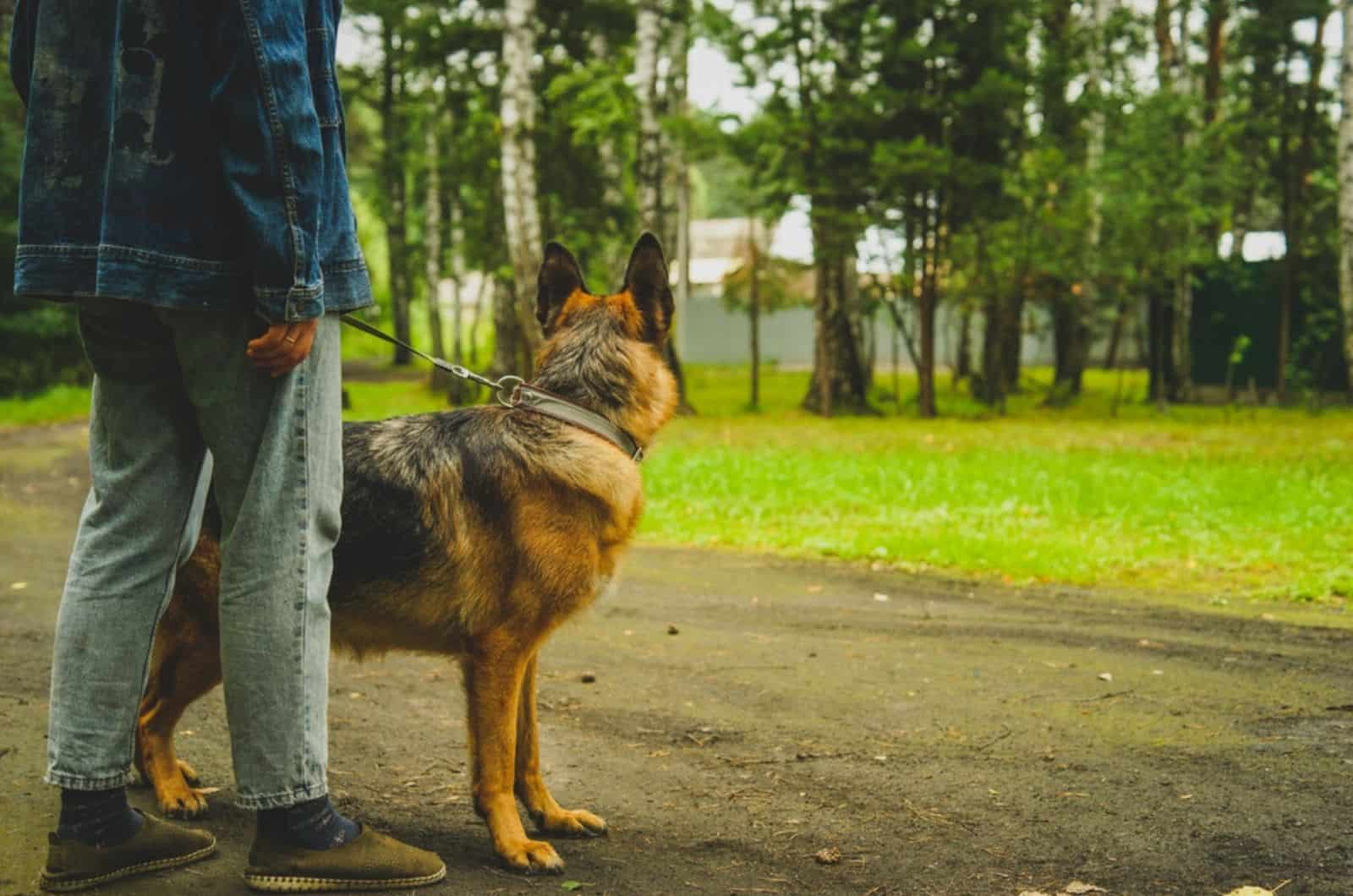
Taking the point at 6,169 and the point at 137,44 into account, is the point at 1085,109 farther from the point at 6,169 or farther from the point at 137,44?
the point at 137,44

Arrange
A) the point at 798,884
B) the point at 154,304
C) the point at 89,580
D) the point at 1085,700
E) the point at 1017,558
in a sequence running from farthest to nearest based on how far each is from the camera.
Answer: the point at 1017,558, the point at 1085,700, the point at 798,884, the point at 89,580, the point at 154,304

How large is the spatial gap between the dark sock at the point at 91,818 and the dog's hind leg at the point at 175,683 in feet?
2.12

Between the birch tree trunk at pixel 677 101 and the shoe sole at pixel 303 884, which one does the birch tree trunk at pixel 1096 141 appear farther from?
the shoe sole at pixel 303 884

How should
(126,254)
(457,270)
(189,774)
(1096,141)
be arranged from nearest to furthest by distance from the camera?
(126,254)
(189,774)
(1096,141)
(457,270)

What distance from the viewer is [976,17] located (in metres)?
21.2

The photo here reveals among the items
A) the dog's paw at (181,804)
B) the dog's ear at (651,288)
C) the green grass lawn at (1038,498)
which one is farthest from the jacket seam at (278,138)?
the green grass lawn at (1038,498)

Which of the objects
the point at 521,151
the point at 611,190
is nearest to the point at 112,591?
the point at 521,151

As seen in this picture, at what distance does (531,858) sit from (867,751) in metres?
1.53

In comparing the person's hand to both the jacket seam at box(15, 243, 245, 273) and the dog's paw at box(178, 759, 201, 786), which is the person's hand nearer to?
the jacket seam at box(15, 243, 245, 273)

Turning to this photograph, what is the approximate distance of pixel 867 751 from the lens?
435 centimetres

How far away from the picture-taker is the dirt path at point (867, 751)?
3.25 metres

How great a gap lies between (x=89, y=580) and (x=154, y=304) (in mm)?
698

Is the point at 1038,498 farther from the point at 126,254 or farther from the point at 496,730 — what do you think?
the point at 126,254

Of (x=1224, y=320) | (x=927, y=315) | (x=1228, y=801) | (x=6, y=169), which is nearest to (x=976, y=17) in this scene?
(x=927, y=315)
